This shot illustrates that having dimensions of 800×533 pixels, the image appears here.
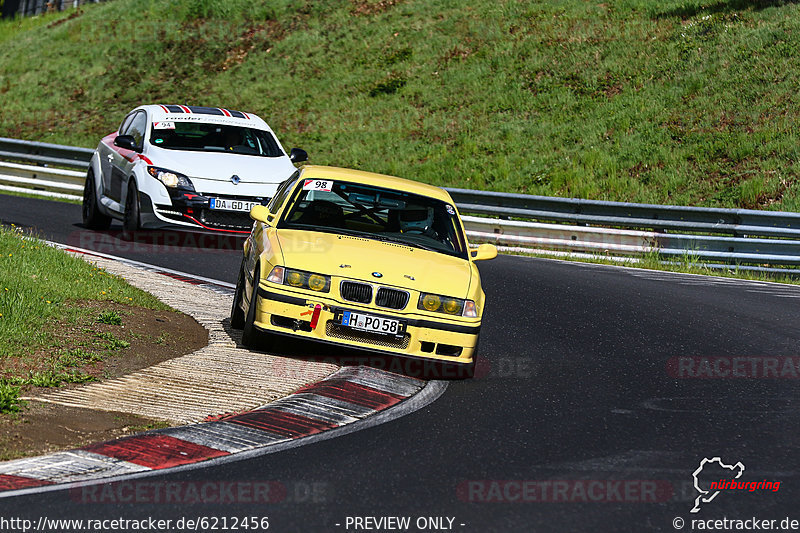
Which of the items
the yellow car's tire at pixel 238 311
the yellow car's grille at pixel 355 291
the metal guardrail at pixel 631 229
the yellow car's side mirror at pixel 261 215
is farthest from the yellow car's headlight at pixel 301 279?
the metal guardrail at pixel 631 229

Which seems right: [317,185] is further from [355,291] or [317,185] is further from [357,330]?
[357,330]

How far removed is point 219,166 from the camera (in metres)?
13.9

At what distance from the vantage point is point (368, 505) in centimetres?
497

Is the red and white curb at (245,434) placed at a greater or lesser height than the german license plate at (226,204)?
lesser

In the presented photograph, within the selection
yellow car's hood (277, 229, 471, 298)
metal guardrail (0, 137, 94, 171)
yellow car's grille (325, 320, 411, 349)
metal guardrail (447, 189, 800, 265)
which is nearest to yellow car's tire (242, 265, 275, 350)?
yellow car's hood (277, 229, 471, 298)

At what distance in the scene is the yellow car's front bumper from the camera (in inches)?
311

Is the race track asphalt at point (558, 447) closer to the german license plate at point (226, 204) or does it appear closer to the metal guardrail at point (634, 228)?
the german license plate at point (226, 204)

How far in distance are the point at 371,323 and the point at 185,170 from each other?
→ 6.53 meters

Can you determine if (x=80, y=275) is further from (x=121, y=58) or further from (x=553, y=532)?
(x=121, y=58)

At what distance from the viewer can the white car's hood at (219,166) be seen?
541 inches

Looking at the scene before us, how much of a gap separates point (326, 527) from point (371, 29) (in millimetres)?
35123

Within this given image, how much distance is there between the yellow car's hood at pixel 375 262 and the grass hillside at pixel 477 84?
15460 millimetres

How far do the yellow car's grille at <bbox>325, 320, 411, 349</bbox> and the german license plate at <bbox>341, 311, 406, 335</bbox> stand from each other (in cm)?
4

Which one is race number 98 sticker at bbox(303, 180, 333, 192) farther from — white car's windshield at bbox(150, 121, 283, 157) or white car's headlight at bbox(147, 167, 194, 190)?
white car's windshield at bbox(150, 121, 283, 157)
